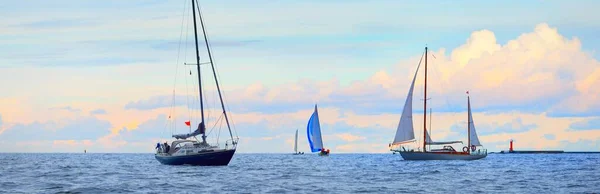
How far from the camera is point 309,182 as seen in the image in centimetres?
7544

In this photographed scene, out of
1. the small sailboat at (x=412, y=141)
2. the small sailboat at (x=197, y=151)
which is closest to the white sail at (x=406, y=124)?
the small sailboat at (x=412, y=141)

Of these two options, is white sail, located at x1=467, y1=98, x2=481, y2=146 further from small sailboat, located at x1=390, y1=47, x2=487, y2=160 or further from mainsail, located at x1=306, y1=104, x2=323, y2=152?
mainsail, located at x1=306, y1=104, x2=323, y2=152

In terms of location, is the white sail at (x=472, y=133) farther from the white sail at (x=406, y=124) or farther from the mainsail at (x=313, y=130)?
the mainsail at (x=313, y=130)

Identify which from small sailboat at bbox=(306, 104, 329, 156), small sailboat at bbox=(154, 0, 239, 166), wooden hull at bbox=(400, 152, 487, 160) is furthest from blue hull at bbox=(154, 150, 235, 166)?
small sailboat at bbox=(306, 104, 329, 156)

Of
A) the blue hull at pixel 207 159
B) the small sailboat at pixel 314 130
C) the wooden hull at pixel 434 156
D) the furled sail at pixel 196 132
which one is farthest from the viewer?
the small sailboat at pixel 314 130

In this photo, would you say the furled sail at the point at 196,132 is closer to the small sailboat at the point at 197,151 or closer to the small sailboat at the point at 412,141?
the small sailboat at the point at 197,151

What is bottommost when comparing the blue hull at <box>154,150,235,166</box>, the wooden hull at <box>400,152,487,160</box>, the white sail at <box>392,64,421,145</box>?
the blue hull at <box>154,150,235,166</box>

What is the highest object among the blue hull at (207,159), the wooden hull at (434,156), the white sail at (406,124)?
the white sail at (406,124)

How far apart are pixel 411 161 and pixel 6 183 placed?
75279mm

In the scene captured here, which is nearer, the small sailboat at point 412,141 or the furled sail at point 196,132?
the furled sail at point 196,132

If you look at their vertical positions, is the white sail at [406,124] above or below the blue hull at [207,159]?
above

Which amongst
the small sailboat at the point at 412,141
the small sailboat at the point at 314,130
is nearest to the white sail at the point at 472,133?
the small sailboat at the point at 412,141

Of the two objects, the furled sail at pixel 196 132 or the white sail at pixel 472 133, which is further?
the white sail at pixel 472 133

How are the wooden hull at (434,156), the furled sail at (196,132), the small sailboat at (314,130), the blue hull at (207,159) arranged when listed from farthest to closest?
the small sailboat at (314,130), the wooden hull at (434,156), the furled sail at (196,132), the blue hull at (207,159)
